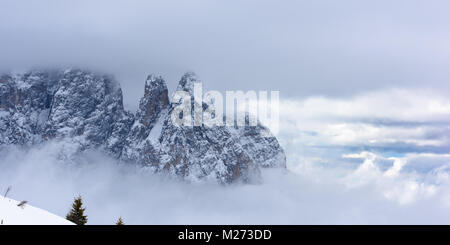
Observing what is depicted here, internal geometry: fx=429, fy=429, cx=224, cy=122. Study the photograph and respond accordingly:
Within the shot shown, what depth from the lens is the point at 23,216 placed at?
26.4 metres

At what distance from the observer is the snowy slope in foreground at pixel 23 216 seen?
25406mm

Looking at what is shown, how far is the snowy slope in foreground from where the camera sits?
25406 mm
